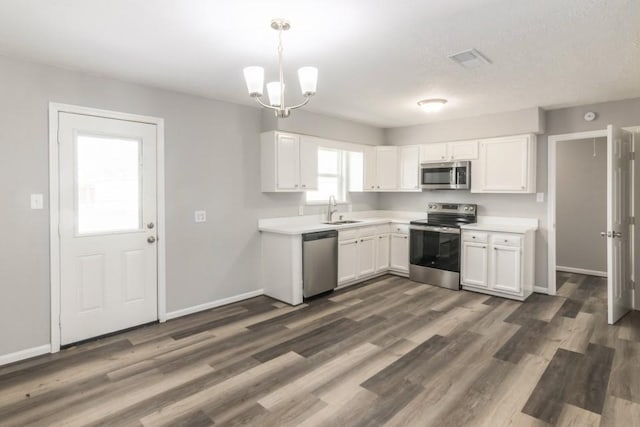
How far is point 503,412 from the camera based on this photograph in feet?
7.32

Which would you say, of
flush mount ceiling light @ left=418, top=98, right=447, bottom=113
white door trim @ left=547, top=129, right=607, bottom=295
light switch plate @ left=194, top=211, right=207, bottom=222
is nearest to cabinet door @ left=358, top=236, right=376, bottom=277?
flush mount ceiling light @ left=418, top=98, right=447, bottom=113

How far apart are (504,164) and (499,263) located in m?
1.33

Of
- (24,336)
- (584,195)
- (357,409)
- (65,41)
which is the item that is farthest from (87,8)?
(584,195)

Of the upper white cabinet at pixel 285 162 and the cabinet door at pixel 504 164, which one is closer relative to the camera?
the upper white cabinet at pixel 285 162

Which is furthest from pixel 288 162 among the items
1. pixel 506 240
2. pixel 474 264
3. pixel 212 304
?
pixel 506 240

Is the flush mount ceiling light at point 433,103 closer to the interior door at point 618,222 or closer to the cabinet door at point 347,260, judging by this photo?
the interior door at point 618,222

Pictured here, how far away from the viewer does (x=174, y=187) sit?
12.5ft

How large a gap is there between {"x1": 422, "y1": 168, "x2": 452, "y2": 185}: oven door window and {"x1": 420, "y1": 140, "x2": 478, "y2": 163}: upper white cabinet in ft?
0.52

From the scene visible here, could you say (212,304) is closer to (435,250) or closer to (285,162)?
(285,162)

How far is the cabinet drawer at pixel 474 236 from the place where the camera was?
15.4ft

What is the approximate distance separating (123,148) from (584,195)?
6.53 meters

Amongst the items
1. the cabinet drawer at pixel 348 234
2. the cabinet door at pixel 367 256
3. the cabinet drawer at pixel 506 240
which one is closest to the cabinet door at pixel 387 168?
the cabinet door at pixel 367 256

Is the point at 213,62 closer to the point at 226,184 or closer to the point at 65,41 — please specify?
the point at 65,41

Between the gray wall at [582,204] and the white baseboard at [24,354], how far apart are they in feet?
23.2
